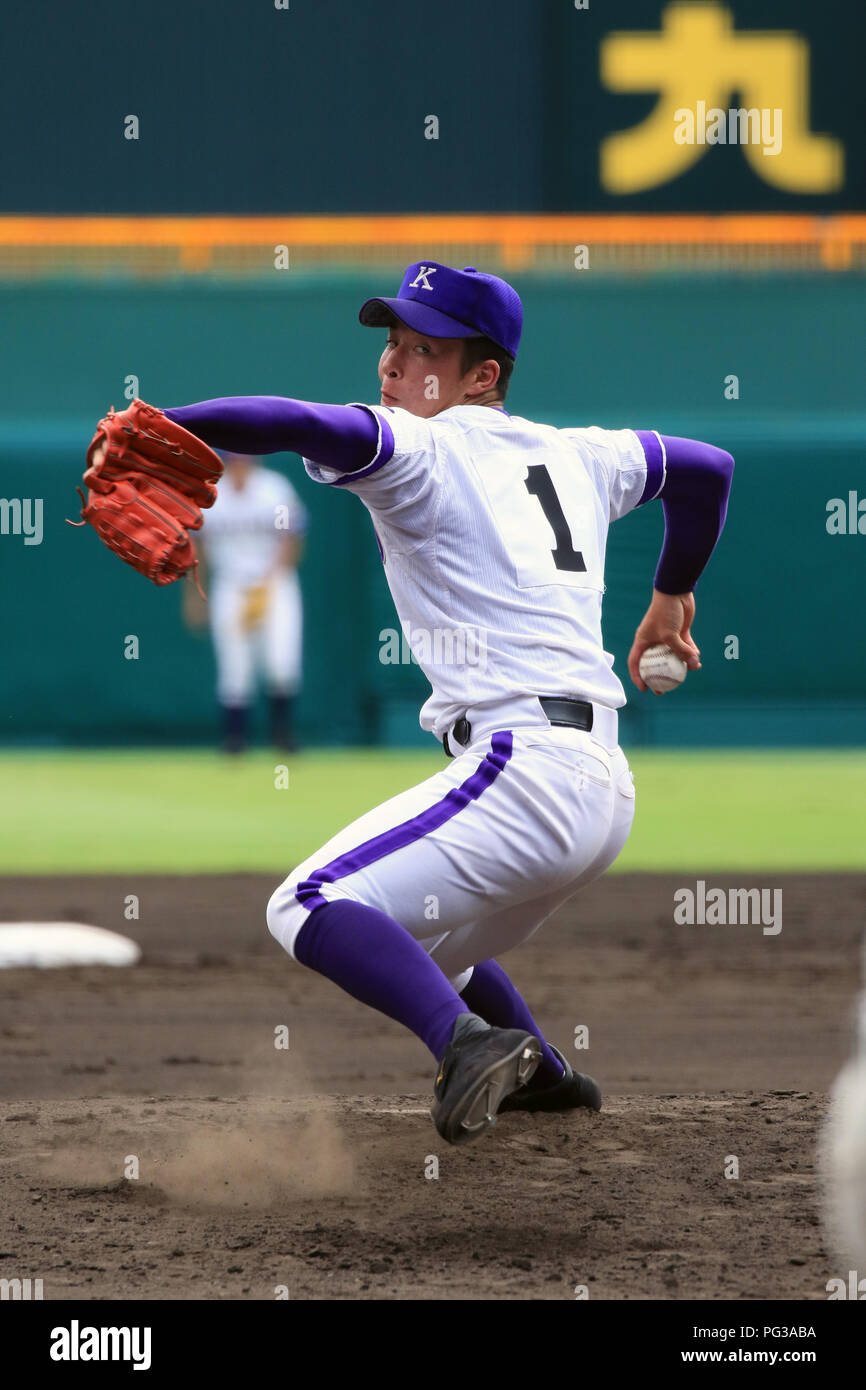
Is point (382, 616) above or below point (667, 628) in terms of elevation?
above

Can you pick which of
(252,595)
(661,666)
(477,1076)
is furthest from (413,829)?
(252,595)

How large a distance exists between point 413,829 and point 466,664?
0.29 m

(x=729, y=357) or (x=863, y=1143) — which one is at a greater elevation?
(x=729, y=357)

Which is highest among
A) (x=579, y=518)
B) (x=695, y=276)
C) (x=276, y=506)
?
(x=695, y=276)

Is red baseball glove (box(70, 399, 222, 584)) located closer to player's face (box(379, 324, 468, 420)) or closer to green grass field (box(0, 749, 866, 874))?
player's face (box(379, 324, 468, 420))

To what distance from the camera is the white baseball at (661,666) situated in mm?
3326

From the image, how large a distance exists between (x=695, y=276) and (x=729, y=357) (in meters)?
0.67

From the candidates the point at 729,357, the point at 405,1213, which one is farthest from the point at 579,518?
the point at 729,357

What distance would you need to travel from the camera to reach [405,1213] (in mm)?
3033

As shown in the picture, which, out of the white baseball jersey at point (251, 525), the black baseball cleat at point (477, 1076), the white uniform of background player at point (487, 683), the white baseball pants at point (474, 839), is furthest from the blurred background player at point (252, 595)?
the black baseball cleat at point (477, 1076)

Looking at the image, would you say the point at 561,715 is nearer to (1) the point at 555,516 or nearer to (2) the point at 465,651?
(2) the point at 465,651

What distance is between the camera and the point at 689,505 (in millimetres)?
3244

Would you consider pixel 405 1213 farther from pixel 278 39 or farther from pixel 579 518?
pixel 278 39
